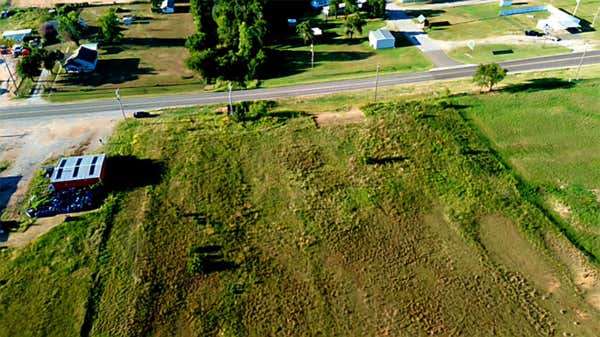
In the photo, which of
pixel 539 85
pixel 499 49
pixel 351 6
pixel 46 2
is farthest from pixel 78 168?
pixel 46 2

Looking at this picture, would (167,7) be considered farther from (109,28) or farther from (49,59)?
(49,59)

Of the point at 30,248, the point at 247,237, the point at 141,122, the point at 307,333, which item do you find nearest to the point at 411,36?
the point at 141,122

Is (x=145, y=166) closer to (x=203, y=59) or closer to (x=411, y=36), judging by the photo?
(x=203, y=59)

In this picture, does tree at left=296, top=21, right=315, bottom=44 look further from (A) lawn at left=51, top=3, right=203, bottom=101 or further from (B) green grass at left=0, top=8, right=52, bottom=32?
(B) green grass at left=0, top=8, right=52, bottom=32

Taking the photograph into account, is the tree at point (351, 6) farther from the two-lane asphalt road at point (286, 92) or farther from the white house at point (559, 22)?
the white house at point (559, 22)

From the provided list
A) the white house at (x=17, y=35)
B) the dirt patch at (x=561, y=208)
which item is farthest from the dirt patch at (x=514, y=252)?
the white house at (x=17, y=35)
